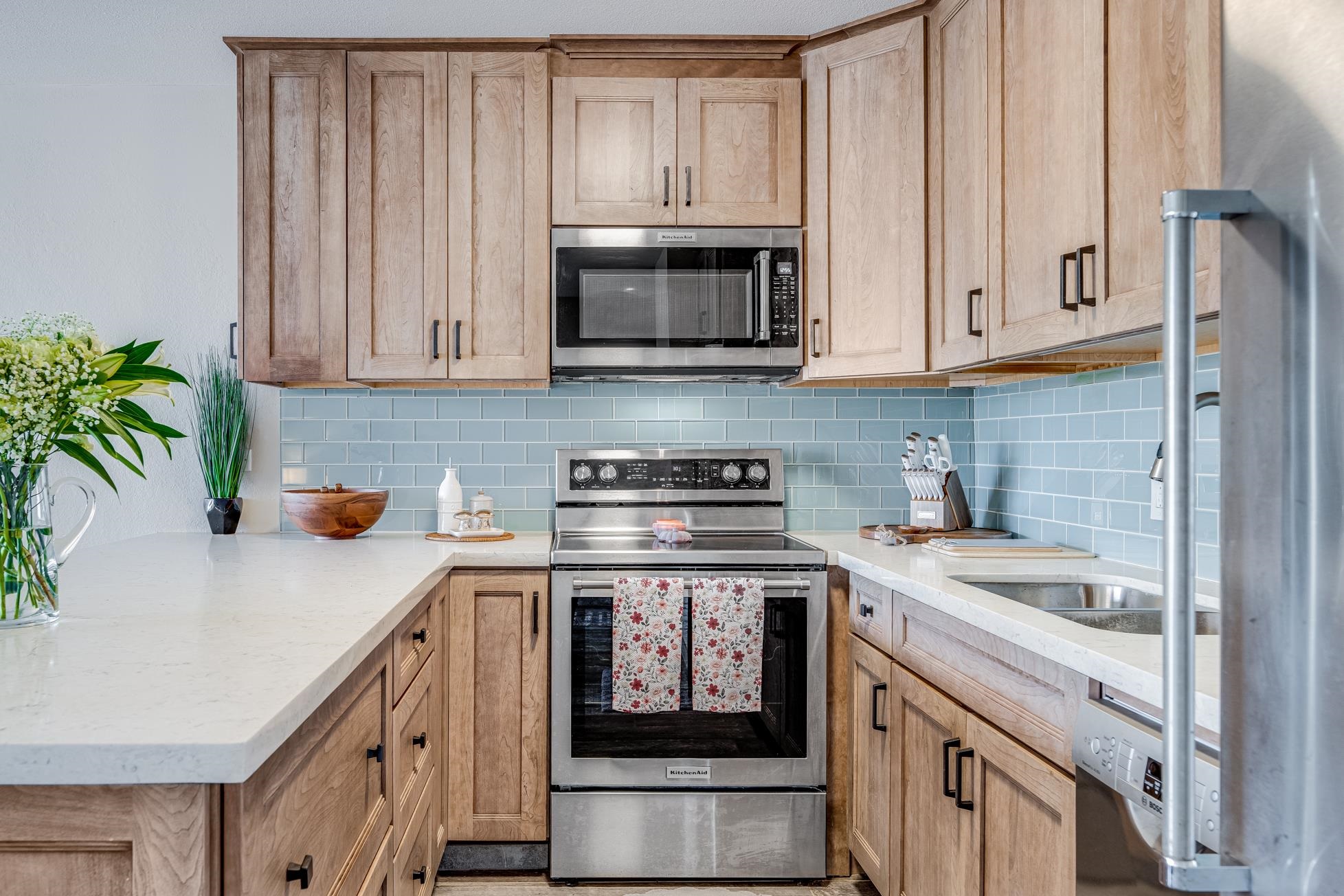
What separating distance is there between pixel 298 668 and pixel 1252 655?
0.97 metres

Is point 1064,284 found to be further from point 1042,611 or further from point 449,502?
point 449,502

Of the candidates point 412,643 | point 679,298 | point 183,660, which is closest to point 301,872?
point 183,660

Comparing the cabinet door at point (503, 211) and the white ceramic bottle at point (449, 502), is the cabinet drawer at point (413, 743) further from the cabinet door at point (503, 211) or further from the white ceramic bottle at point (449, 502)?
the cabinet door at point (503, 211)

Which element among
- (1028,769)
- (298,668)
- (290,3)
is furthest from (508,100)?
(1028,769)

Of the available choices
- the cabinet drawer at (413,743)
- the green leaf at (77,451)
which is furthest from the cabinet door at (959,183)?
the green leaf at (77,451)

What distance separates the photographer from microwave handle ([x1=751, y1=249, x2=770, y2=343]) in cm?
244

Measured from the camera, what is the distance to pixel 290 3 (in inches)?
86.5

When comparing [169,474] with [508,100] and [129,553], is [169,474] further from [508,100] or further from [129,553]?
[508,100]

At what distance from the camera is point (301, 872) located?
0.97m

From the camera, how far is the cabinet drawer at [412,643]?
161 cm

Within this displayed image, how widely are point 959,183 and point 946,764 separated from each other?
141 centimetres

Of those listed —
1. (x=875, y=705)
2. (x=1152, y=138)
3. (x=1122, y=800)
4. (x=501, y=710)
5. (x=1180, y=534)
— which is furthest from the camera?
(x=501, y=710)

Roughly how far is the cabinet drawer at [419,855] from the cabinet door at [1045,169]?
5.45ft

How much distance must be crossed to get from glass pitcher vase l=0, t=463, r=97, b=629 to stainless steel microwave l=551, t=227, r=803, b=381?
1.42 metres
